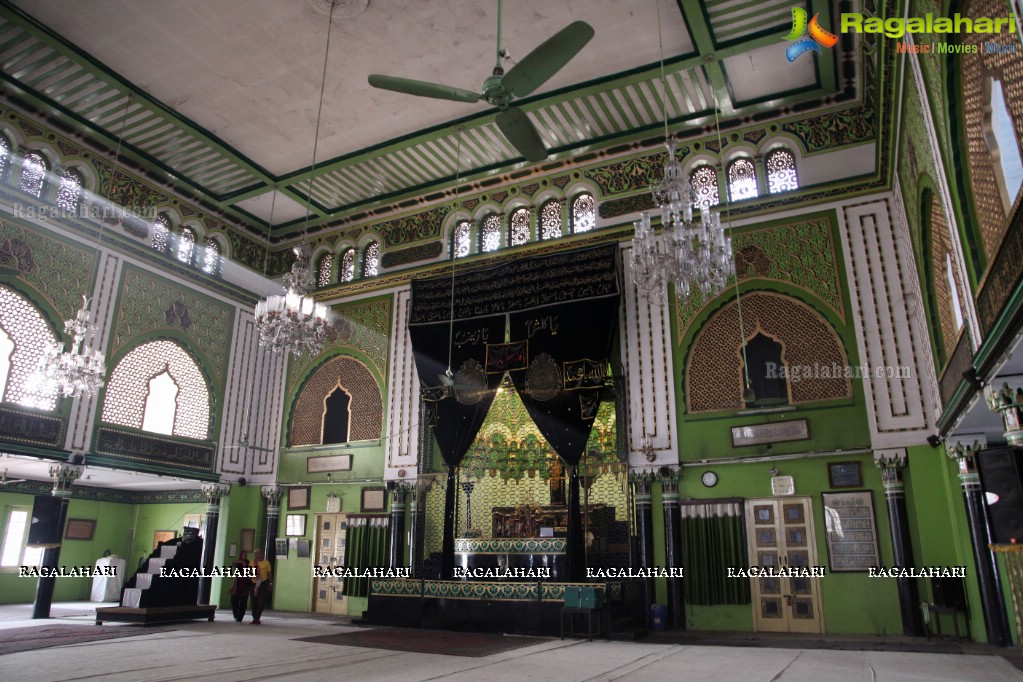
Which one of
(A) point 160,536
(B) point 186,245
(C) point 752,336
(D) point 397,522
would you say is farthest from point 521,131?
(A) point 160,536

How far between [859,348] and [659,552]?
380 centimetres

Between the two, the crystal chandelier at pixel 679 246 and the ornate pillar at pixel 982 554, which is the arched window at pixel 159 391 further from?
the ornate pillar at pixel 982 554

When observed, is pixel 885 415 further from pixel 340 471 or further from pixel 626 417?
pixel 340 471

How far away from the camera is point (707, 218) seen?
6.79 m

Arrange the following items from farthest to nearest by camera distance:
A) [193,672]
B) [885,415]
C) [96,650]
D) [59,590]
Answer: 1. [59,590]
2. [885,415]
3. [96,650]
4. [193,672]

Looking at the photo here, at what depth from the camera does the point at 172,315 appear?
38.3ft

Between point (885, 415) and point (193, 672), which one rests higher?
point (885, 415)

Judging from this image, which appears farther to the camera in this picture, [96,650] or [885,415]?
[885,415]

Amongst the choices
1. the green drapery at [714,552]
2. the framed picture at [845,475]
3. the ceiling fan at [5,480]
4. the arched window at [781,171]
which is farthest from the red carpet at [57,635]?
the arched window at [781,171]

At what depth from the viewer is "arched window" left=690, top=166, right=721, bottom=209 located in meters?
10.5

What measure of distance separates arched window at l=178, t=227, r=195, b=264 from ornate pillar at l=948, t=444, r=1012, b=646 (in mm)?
11759

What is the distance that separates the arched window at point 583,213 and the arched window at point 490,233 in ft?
4.61

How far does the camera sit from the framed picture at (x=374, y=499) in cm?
1161

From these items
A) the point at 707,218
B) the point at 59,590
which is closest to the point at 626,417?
the point at 707,218
